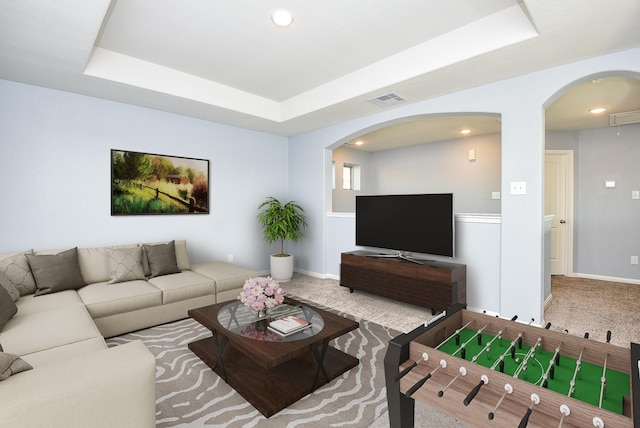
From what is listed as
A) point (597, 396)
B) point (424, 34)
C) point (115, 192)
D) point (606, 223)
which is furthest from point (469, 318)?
point (606, 223)

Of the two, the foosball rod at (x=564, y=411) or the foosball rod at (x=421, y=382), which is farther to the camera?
the foosball rod at (x=421, y=382)

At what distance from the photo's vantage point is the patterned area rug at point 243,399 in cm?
177

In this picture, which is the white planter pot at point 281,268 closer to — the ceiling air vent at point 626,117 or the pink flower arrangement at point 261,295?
the pink flower arrangement at point 261,295

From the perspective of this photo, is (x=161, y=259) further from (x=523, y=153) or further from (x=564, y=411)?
(x=523, y=153)

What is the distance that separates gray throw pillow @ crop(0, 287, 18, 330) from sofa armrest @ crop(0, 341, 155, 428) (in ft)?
4.13

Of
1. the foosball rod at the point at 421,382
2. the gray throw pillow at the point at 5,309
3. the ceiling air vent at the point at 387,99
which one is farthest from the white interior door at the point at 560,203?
the gray throw pillow at the point at 5,309

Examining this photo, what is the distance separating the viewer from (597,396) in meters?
0.99

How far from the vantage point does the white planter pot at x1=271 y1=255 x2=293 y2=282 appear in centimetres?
479

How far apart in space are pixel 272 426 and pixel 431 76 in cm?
307

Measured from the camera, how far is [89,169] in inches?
140

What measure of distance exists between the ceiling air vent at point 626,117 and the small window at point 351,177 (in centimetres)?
454

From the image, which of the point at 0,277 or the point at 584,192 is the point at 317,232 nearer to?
the point at 0,277

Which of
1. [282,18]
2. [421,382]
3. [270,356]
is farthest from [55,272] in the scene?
[421,382]

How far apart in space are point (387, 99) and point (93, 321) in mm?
3534
